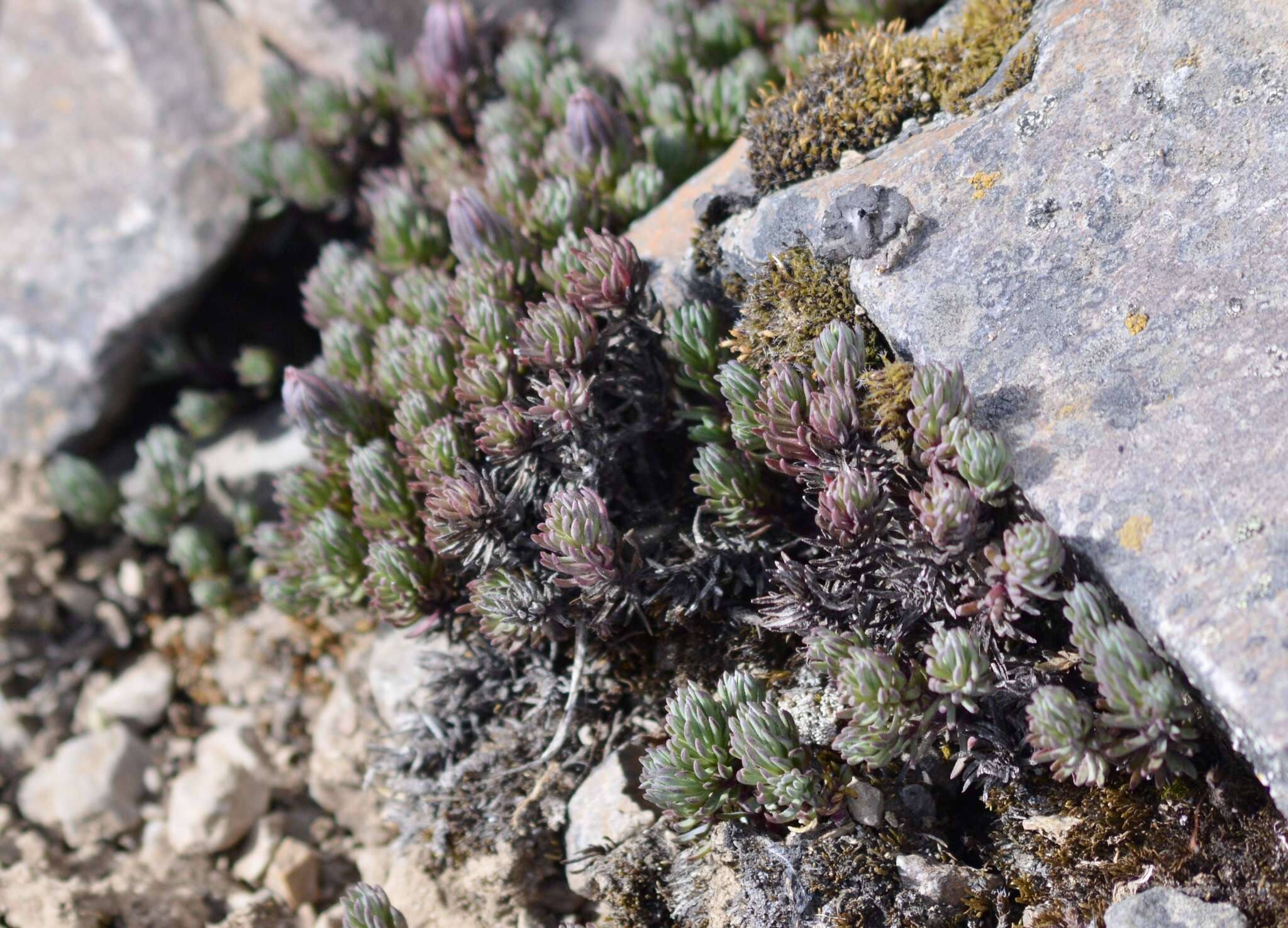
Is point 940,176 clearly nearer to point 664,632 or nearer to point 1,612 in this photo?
point 664,632

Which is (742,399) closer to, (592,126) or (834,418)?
(834,418)

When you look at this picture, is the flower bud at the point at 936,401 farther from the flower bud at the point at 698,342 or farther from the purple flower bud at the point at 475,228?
the purple flower bud at the point at 475,228

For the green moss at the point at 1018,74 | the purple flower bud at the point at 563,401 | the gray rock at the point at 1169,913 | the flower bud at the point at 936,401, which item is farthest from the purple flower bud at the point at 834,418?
the gray rock at the point at 1169,913

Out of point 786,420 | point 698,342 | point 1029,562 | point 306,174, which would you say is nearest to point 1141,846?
point 1029,562

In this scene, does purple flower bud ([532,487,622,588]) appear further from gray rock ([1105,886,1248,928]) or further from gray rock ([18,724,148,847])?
gray rock ([18,724,148,847])

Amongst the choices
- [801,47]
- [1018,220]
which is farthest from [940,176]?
[801,47]

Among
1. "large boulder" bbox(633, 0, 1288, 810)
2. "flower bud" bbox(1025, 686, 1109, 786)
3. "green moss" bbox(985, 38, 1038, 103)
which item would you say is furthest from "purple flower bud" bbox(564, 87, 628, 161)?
"flower bud" bbox(1025, 686, 1109, 786)
